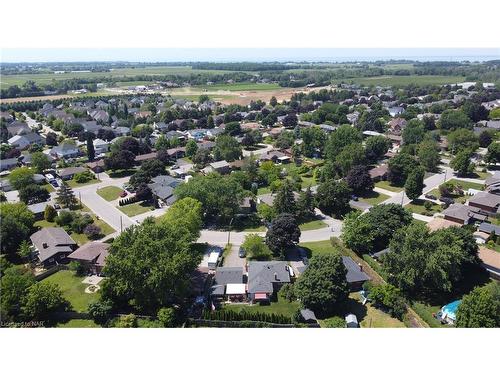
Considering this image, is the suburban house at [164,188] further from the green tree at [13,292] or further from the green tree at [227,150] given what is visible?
the green tree at [13,292]

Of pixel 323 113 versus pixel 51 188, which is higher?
pixel 323 113

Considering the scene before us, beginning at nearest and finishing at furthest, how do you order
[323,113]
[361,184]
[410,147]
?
[361,184] → [410,147] → [323,113]

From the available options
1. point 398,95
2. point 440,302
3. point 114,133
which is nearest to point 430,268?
point 440,302

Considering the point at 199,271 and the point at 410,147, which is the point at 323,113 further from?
the point at 199,271

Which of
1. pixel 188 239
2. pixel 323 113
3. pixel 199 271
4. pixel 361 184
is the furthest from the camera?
pixel 323 113

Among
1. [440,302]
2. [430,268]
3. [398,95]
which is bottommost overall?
[440,302]

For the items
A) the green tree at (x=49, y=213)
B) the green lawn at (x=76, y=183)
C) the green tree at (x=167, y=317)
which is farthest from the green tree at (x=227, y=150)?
the green tree at (x=167, y=317)

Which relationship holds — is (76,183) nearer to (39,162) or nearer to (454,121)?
(39,162)
